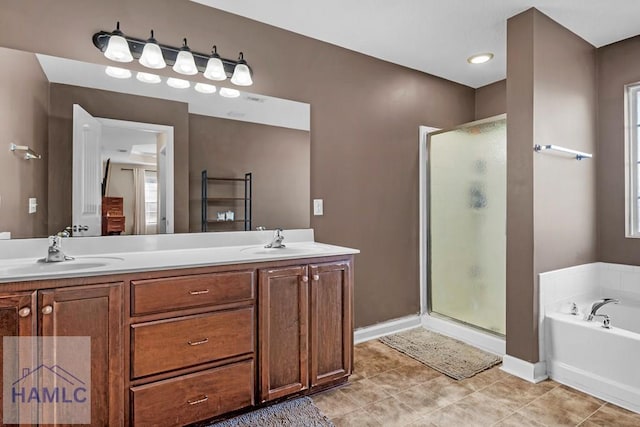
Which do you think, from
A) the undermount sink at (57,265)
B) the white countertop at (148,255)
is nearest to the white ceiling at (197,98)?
the white countertop at (148,255)

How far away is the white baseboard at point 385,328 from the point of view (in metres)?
2.89

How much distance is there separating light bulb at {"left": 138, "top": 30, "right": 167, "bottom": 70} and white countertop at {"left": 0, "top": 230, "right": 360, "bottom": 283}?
1017mm

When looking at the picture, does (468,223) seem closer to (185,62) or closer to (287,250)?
(287,250)

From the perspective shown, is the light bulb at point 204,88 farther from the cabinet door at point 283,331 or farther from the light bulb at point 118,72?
the cabinet door at point 283,331

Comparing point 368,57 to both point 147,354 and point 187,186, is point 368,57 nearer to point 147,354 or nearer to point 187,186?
point 187,186

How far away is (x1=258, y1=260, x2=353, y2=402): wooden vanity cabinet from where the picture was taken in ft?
6.11

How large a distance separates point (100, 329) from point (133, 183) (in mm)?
910

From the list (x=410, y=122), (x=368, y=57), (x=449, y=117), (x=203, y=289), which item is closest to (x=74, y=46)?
(x=203, y=289)

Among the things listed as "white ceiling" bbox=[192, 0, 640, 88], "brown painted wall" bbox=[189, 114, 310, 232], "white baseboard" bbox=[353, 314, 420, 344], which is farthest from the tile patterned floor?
"white ceiling" bbox=[192, 0, 640, 88]

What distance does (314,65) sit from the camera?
2670 mm

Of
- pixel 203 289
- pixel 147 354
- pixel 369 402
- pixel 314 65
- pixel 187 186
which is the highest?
pixel 314 65

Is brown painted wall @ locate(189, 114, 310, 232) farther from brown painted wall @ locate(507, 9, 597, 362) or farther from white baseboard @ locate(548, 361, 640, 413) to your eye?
white baseboard @ locate(548, 361, 640, 413)

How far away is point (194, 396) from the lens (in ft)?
5.45

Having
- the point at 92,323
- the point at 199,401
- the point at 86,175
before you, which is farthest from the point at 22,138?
the point at 199,401
